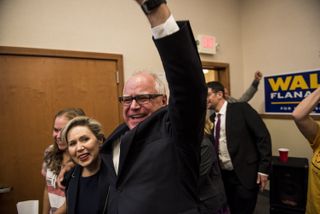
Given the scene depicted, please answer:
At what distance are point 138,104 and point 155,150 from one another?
0.22 metres

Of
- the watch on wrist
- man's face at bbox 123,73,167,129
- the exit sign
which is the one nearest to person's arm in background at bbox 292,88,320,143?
man's face at bbox 123,73,167,129

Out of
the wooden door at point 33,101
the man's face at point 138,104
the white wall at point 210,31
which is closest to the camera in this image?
the man's face at point 138,104

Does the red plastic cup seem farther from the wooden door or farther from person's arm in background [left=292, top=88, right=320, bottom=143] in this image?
the wooden door

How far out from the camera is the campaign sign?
8.75ft

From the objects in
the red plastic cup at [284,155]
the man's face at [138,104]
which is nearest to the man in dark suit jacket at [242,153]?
the red plastic cup at [284,155]

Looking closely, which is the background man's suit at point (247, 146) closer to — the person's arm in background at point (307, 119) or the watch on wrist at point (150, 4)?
the person's arm in background at point (307, 119)

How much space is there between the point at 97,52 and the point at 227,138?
1475 millimetres

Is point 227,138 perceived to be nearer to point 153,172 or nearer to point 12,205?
point 153,172

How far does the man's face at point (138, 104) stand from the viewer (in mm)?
904

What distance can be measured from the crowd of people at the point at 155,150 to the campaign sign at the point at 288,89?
54.3 inches

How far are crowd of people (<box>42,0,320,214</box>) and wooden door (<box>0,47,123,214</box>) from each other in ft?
1.91

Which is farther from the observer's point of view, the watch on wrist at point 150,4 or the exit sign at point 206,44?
the exit sign at point 206,44

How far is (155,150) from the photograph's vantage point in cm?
75

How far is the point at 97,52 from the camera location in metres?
2.28
